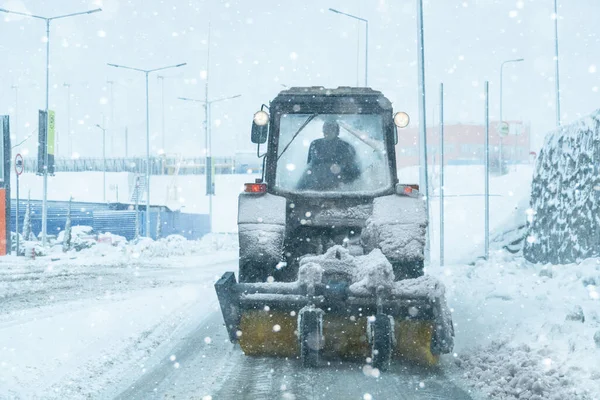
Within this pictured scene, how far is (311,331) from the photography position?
6.43 meters

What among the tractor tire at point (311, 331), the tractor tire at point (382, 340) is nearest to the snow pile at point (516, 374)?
the tractor tire at point (382, 340)

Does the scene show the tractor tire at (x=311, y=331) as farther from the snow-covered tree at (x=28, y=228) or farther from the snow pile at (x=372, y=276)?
the snow-covered tree at (x=28, y=228)

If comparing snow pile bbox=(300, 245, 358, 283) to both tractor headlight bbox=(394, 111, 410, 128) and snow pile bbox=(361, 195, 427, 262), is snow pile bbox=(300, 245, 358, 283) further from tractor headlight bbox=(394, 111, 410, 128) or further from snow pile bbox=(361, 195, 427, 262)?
tractor headlight bbox=(394, 111, 410, 128)

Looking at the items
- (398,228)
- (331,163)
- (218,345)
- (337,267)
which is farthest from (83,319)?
(398,228)

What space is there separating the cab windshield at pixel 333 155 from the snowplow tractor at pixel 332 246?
10 millimetres

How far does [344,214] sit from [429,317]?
1.59 m

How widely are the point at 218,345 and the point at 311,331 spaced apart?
2061mm

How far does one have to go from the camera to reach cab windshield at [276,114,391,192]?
7906 millimetres

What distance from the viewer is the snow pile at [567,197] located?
14453 millimetres

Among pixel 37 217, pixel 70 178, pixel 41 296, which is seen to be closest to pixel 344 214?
pixel 41 296

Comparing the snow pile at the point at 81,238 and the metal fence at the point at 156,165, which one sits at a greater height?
the metal fence at the point at 156,165

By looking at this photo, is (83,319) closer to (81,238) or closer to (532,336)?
(532,336)

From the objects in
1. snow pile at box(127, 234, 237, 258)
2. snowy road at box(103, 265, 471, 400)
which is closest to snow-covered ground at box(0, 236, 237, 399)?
snowy road at box(103, 265, 471, 400)

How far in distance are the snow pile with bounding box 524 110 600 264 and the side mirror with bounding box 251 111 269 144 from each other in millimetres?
8285
